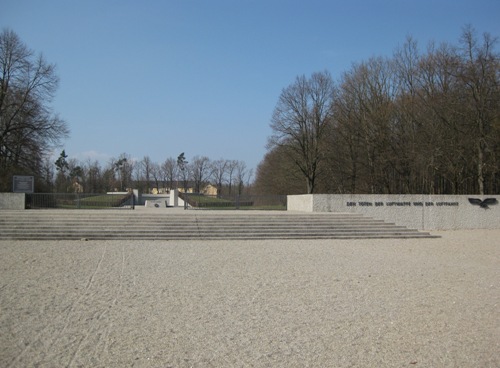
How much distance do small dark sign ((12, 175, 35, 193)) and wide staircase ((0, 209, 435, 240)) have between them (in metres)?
8.03

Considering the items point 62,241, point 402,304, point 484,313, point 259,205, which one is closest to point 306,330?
point 402,304

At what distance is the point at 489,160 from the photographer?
2773 cm

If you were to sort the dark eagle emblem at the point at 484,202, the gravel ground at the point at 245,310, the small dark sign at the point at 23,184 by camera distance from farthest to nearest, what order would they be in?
1. the small dark sign at the point at 23,184
2. the dark eagle emblem at the point at 484,202
3. the gravel ground at the point at 245,310

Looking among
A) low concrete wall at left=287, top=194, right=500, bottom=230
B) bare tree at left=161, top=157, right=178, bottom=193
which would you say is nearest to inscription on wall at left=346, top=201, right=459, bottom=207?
low concrete wall at left=287, top=194, right=500, bottom=230

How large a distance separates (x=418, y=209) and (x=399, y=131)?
12.4 meters

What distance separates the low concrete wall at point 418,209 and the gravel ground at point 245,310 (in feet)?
33.5

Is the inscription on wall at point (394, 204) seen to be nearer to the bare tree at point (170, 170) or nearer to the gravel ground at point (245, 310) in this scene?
the gravel ground at point (245, 310)

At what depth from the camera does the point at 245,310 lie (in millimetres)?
7324

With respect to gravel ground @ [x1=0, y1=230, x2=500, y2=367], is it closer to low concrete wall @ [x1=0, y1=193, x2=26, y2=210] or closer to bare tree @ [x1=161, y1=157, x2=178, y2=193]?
low concrete wall @ [x1=0, y1=193, x2=26, y2=210]

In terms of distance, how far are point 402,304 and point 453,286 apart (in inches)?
94.5

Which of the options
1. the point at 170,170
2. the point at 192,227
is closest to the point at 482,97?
the point at 192,227

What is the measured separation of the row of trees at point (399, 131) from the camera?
2769 centimetres

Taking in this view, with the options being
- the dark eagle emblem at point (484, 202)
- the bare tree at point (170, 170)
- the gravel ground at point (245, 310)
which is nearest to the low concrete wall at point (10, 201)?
the gravel ground at point (245, 310)

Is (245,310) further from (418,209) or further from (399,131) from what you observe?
(399,131)
